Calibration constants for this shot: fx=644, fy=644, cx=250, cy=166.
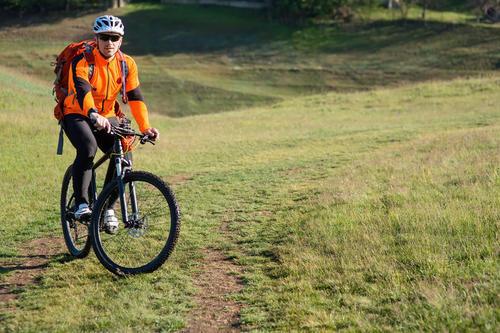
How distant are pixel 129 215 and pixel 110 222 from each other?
0.72ft

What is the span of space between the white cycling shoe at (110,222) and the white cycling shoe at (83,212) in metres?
0.42

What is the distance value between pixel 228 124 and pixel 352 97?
36.2 ft

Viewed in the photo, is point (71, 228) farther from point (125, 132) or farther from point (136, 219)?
point (125, 132)

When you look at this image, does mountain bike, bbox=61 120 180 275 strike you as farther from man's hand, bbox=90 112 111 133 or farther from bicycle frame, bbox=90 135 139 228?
man's hand, bbox=90 112 111 133

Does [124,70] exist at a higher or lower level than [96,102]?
higher

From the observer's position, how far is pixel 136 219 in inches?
276

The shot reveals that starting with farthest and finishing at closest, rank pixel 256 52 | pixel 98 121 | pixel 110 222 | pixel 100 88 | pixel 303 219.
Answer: pixel 256 52 < pixel 303 219 < pixel 100 88 < pixel 110 222 < pixel 98 121

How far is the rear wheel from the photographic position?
787 cm

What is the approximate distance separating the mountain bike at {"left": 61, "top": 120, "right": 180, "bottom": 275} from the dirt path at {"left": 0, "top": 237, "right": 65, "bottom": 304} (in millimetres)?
686

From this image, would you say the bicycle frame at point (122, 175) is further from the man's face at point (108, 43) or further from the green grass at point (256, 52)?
the green grass at point (256, 52)

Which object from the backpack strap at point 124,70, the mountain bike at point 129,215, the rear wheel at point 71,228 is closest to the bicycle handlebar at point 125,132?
the mountain bike at point 129,215

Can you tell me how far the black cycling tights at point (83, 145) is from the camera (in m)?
7.12

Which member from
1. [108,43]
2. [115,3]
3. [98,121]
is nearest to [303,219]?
[98,121]

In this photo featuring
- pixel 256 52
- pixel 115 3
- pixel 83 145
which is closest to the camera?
pixel 83 145
